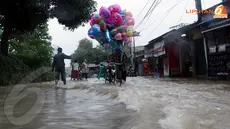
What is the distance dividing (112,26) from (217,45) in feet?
20.5

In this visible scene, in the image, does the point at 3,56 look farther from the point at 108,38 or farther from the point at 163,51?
the point at 163,51

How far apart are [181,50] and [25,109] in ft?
57.6

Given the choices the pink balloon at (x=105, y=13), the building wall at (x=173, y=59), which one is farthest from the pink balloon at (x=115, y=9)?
the building wall at (x=173, y=59)

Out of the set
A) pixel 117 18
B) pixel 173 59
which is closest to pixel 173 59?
pixel 173 59

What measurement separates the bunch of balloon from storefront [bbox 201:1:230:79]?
4707mm

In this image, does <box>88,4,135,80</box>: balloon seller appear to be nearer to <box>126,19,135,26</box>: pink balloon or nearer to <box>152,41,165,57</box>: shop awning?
<box>126,19,135,26</box>: pink balloon

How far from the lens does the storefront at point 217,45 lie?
12831 millimetres

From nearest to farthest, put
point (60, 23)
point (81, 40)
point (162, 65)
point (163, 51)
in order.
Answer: point (60, 23), point (163, 51), point (162, 65), point (81, 40)

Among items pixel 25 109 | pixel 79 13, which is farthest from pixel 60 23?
pixel 25 109

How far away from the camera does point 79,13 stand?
14.7 m

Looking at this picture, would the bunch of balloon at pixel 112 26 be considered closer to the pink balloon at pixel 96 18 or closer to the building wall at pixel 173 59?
the pink balloon at pixel 96 18

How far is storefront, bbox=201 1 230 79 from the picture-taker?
42.1 ft

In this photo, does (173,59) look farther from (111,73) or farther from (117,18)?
(111,73)

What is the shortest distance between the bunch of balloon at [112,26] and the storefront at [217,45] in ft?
15.4
